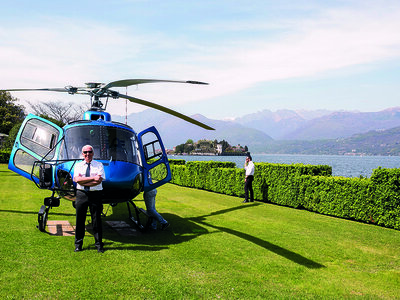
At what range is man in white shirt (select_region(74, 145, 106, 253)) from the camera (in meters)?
6.81

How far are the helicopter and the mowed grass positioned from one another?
1145 millimetres

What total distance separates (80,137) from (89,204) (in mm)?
1773

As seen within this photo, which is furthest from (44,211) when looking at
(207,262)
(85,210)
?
(207,262)

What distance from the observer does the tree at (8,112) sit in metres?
57.5

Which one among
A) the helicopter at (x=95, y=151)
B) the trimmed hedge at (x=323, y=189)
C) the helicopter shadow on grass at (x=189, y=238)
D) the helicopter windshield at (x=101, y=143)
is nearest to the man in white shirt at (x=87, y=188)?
the helicopter at (x=95, y=151)

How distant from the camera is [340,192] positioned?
40.2 feet

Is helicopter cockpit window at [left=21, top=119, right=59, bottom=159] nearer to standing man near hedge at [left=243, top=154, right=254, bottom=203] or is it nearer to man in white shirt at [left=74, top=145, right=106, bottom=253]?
man in white shirt at [left=74, top=145, right=106, bottom=253]

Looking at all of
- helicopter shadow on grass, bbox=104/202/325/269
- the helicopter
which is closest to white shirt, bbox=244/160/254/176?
helicopter shadow on grass, bbox=104/202/325/269

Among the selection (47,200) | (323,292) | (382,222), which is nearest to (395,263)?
(323,292)

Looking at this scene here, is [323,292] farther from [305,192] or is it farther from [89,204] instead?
[305,192]

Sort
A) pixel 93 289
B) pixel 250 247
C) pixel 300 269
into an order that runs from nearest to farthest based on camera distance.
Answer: pixel 93 289, pixel 300 269, pixel 250 247

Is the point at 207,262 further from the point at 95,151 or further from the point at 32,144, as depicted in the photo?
the point at 32,144

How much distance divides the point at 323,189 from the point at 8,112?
193 feet

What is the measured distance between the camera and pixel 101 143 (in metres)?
7.89
